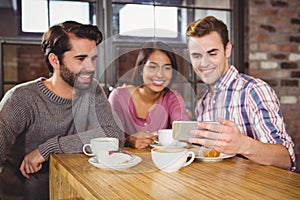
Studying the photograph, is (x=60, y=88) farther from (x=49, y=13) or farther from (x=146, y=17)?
(x=146, y=17)

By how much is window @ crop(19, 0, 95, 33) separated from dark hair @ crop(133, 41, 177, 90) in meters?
0.89

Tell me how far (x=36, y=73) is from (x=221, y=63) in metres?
1.12

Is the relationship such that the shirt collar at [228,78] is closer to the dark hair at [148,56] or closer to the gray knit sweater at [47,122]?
the dark hair at [148,56]

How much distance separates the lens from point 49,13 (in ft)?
7.37

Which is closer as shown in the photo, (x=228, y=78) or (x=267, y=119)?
(x=267, y=119)

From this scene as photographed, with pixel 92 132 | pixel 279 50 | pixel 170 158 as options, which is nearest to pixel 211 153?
pixel 170 158

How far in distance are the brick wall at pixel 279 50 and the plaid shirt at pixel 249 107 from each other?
0.87 m

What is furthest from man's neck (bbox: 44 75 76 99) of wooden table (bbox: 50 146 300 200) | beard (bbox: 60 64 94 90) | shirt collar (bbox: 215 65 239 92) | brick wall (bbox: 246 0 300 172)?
brick wall (bbox: 246 0 300 172)

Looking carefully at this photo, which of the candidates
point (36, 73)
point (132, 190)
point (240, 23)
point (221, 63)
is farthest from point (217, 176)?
point (240, 23)

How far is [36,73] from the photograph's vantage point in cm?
224

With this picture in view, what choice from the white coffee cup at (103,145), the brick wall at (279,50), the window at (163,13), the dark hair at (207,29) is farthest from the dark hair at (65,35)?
the brick wall at (279,50)

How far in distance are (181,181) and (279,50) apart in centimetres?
184

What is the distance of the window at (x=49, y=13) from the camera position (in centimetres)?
221

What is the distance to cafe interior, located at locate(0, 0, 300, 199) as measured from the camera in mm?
1135
